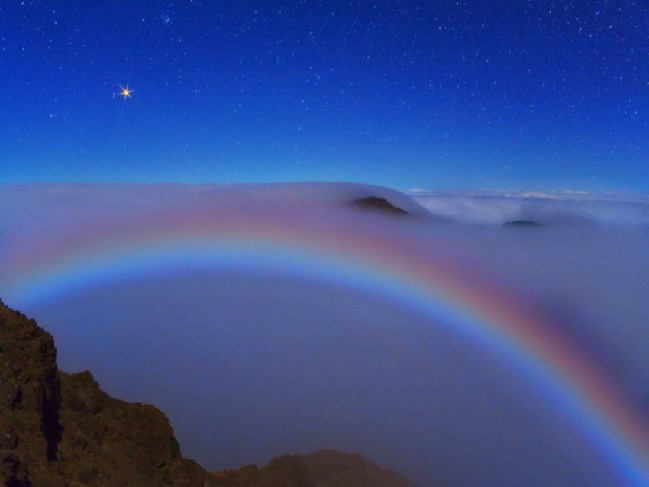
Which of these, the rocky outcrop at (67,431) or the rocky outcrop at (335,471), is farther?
the rocky outcrop at (335,471)

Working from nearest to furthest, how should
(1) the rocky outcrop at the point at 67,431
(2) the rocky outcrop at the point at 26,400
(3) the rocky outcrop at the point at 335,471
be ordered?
1. (2) the rocky outcrop at the point at 26,400
2. (1) the rocky outcrop at the point at 67,431
3. (3) the rocky outcrop at the point at 335,471

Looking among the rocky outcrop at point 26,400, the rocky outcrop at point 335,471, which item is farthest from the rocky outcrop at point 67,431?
the rocky outcrop at point 335,471

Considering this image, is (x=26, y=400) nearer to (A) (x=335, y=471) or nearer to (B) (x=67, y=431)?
(B) (x=67, y=431)

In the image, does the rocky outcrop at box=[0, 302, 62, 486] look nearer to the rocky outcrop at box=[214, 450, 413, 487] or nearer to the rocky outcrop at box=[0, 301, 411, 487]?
the rocky outcrop at box=[0, 301, 411, 487]

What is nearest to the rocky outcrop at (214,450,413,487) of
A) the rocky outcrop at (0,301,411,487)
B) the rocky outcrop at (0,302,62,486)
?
the rocky outcrop at (0,301,411,487)

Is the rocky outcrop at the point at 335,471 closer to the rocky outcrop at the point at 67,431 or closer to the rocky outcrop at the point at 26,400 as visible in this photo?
the rocky outcrop at the point at 67,431

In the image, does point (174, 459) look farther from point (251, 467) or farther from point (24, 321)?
point (251, 467)

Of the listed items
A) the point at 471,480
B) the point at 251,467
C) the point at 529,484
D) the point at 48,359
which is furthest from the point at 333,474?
the point at 529,484

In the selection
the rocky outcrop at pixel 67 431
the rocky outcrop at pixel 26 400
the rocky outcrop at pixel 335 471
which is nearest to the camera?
the rocky outcrop at pixel 26 400
